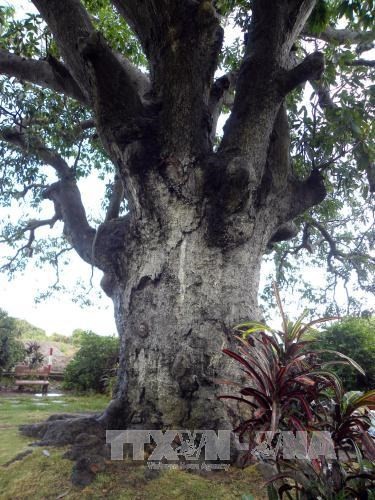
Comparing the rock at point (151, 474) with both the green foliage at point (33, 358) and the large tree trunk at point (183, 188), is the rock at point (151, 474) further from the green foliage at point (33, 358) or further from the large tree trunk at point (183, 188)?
the green foliage at point (33, 358)

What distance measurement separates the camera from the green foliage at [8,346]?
1052cm

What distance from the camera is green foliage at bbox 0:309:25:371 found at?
34.5ft

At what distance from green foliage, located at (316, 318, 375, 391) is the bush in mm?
4400

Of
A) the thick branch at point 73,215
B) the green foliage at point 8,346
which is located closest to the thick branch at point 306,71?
the thick branch at point 73,215

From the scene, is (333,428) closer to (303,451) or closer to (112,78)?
(303,451)

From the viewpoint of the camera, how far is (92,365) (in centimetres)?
890

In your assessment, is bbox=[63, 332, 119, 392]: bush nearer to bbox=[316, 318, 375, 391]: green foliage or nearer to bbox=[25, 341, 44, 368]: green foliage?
bbox=[25, 341, 44, 368]: green foliage

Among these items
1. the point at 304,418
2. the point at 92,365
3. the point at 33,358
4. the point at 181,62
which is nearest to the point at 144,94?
the point at 181,62

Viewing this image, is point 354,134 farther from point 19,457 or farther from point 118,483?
point 19,457

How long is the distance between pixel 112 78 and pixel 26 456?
10.1 ft

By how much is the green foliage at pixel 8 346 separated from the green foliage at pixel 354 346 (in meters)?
7.80

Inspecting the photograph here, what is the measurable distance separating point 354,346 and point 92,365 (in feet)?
Result: 17.7

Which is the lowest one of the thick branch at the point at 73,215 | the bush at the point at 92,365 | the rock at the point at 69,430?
the rock at the point at 69,430

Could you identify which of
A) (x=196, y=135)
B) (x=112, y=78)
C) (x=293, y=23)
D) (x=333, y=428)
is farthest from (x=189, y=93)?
(x=333, y=428)
